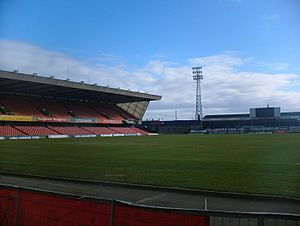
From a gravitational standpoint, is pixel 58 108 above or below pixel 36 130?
above

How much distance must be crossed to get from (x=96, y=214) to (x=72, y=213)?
1.67ft

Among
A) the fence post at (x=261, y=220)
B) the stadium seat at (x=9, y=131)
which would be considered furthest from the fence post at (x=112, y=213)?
the stadium seat at (x=9, y=131)

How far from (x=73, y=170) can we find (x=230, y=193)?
8343 millimetres

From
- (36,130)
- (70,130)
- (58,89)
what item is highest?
(58,89)

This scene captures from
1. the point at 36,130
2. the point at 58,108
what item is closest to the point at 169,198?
the point at 36,130

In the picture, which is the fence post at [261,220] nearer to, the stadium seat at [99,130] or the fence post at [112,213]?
the fence post at [112,213]

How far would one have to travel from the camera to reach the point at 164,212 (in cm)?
522

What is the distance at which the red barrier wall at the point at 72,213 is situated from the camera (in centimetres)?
522

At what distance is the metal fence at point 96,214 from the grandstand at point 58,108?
165 feet

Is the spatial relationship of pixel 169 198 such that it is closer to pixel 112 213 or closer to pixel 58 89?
pixel 112 213

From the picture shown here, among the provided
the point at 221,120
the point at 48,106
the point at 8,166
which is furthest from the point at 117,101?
the point at 8,166

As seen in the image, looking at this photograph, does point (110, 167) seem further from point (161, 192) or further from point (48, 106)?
point (48, 106)

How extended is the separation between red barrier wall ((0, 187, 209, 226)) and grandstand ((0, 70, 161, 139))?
50.0m

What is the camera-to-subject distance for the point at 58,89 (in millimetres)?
68750
